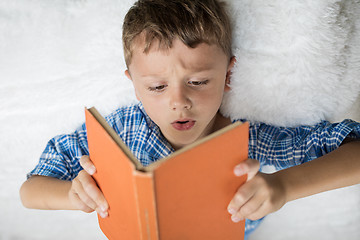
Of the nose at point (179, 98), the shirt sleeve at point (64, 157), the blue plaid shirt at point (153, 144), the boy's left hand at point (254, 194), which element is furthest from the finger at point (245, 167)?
the shirt sleeve at point (64, 157)

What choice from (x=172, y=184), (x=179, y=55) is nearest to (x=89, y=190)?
(x=172, y=184)

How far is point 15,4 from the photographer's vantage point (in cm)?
95

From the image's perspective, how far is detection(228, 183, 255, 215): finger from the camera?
604 millimetres

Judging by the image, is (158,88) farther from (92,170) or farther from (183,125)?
(92,170)

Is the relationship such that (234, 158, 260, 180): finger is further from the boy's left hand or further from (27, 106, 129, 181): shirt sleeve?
(27, 106, 129, 181): shirt sleeve

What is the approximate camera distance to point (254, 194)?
636 millimetres

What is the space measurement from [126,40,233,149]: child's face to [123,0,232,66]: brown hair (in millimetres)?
18

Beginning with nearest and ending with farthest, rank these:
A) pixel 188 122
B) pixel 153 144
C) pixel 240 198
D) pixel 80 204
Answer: pixel 240 198, pixel 80 204, pixel 188 122, pixel 153 144

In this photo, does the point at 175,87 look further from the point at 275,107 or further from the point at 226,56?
the point at 275,107

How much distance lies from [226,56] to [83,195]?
470 millimetres

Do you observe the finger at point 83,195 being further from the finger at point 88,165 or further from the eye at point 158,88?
the eye at point 158,88

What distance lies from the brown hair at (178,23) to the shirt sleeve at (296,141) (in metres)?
0.27

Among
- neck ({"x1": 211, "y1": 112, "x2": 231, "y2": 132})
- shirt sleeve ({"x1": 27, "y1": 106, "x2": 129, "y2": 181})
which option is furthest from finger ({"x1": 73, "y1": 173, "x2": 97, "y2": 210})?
neck ({"x1": 211, "y1": 112, "x2": 231, "y2": 132})

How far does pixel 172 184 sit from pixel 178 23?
430mm
